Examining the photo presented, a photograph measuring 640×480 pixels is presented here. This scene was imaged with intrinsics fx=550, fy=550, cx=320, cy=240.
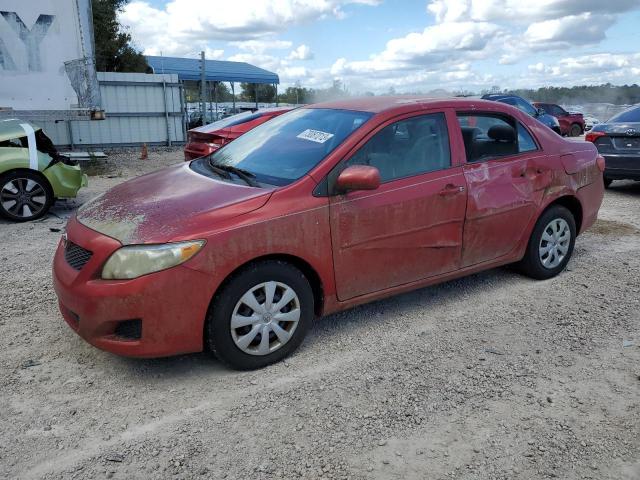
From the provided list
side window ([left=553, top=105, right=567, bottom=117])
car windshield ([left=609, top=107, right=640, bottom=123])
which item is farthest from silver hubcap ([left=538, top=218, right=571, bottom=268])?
side window ([left=553, top=105, right=567, bottom=117])

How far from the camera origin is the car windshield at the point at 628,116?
9.27m

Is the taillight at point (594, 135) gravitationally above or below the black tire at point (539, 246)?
above

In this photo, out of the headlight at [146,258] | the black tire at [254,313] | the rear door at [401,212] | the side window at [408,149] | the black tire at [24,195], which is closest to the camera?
the headlight at [146,258]

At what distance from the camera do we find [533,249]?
15.6 ft

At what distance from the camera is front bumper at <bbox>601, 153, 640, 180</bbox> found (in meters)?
8.66

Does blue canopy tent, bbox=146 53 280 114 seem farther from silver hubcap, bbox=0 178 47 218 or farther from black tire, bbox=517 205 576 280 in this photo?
black tire, bbox=517 205 576 280

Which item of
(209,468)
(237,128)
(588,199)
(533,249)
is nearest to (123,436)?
(209,468)

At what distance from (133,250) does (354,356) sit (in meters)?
1.55

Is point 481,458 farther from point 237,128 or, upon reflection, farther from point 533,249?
point 237,128

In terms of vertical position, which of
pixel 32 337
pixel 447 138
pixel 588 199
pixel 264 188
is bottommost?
pixel 32 337

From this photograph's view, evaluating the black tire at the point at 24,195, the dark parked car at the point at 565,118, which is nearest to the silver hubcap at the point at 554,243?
the black tire at the point at 24,195

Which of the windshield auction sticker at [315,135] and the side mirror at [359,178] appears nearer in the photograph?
the side mirror at [359,178]

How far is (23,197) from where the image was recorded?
7137mm

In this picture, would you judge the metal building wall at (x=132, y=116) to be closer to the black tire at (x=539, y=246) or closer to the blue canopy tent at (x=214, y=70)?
the blue canopy tent at (x=214, y=70)
